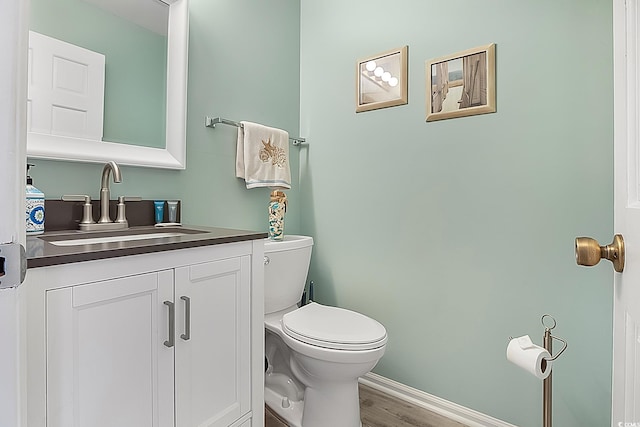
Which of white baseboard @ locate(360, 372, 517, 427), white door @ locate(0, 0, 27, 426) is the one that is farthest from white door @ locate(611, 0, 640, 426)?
white baseboard @ locate(360, 372, 517, 427)

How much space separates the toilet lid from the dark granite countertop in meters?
0.44

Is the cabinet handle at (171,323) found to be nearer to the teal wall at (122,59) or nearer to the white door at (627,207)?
the teal wall at (122,59)

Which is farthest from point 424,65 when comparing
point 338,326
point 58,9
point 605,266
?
point 58,9

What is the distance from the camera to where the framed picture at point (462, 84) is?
57.7 inches

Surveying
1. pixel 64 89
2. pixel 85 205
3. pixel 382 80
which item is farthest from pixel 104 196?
pixel 382 80

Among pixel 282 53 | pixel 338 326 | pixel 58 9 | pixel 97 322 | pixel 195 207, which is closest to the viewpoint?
pixel 97 322

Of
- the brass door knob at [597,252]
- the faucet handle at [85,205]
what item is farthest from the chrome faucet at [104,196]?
the brass door knob at [597,252]

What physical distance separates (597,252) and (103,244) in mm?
1076

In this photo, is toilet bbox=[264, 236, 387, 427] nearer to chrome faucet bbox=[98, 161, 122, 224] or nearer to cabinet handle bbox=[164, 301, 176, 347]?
cabinet handle bbox=[164, 301, 176, 347]

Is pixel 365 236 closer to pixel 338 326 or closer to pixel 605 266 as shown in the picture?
pixel 338 326

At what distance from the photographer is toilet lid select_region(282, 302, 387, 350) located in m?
1.28

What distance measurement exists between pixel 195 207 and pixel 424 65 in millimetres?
1303

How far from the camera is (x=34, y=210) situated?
3.46 ft

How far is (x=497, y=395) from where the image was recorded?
1462 mm
